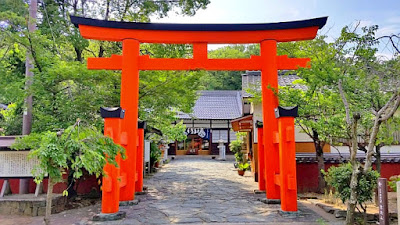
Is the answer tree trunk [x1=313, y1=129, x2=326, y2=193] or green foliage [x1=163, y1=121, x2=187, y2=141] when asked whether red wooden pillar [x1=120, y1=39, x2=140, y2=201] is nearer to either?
tree trunk [x1=313, y1=129, x2=326, y2=193]

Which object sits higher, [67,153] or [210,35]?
[210,35]

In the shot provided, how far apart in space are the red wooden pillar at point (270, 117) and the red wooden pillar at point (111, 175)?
361 cm

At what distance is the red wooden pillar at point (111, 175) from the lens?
595 centimetres

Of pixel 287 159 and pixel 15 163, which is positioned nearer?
pixel 287 159

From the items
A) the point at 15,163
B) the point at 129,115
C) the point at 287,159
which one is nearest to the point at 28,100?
the point at 15,163

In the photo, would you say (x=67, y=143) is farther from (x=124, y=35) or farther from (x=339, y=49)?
(x=339, y=49)

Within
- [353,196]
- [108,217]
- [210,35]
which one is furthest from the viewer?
[210,35]

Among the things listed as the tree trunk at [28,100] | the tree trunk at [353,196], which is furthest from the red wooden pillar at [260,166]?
the tree trunk at [28,100]

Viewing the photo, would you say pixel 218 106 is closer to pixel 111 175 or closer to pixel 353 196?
pixel 111 175

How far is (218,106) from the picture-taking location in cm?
3056

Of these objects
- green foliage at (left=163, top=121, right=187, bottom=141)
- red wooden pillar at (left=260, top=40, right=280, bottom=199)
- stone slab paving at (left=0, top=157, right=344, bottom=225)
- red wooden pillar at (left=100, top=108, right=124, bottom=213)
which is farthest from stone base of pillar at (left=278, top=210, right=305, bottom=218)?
green foliage at (left=163, top=121, right=187, bottom=141)

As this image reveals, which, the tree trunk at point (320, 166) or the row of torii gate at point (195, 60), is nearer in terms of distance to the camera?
the row of torii gate at point (195, 60)

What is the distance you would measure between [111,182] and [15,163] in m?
→ 3.37

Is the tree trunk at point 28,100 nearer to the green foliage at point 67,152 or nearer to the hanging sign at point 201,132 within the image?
the green foliage at point 67,152
